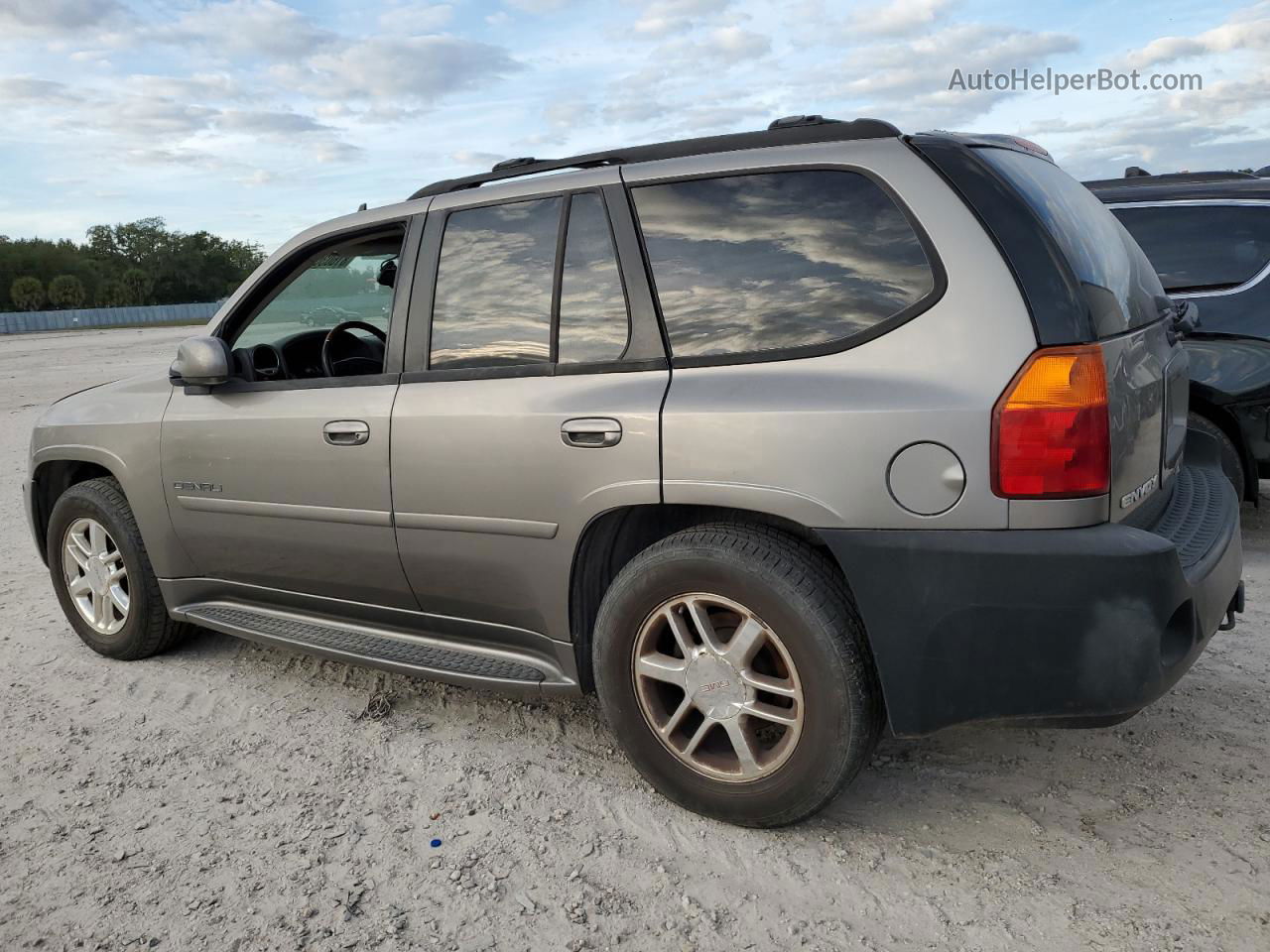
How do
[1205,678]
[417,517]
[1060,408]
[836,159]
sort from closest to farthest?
1. [1060,408]
2. [836,159]
3. [417,517]
4. [1205,678]

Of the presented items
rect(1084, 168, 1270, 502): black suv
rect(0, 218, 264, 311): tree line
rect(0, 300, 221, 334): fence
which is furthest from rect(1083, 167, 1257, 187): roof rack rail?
rect(0, 218, 264, 311): tree line

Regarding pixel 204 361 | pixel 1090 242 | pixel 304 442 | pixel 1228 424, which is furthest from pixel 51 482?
pixel 1228 424

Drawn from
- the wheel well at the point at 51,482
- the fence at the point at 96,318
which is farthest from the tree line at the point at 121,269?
the wheel well at the point at 51,482

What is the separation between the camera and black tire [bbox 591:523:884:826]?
2.54m

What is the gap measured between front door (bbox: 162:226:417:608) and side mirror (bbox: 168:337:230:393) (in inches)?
4.1

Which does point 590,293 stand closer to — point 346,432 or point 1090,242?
point 346,432

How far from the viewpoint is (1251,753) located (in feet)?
10.0

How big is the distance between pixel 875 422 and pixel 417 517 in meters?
1.52

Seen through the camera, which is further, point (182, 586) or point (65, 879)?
point (182, 586)

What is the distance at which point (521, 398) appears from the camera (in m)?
3.01

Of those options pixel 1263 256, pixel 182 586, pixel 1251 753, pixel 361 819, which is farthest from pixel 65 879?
pixel 1263 256

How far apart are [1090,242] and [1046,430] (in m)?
0.70

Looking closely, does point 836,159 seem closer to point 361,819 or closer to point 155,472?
point 361,819

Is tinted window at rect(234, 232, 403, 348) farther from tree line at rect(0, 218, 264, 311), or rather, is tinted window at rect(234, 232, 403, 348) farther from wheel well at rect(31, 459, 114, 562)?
tree line at rect(0, 218, 264, 311)
